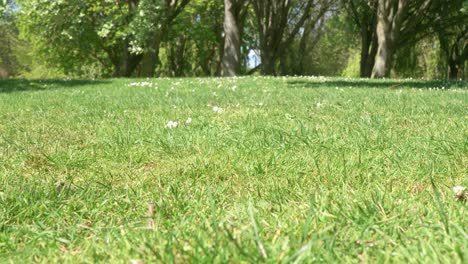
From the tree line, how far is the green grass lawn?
521 inches

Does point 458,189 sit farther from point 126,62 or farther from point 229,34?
point 126,62

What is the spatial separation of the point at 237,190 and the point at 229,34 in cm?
2614

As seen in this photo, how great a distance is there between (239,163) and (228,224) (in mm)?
1385

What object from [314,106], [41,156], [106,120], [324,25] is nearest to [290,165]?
[41,156]

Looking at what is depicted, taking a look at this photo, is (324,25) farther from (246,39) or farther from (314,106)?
(314,106)

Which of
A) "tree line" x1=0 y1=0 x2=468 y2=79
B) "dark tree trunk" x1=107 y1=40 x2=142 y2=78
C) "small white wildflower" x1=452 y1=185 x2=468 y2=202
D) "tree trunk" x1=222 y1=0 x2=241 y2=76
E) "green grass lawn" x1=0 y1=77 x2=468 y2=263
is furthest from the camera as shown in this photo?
"dark tree trunk" x1=107 y1=40 x2=142 y2=78

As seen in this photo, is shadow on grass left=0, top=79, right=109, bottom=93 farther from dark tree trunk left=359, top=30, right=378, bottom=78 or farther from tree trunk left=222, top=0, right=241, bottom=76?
dark tree trunk left=359, top=30, right=378, bottom=78

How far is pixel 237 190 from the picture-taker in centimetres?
300

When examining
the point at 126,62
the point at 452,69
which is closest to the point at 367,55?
the point at 452,69

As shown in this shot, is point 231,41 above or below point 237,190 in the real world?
above

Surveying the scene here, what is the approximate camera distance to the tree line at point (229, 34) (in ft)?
79.9

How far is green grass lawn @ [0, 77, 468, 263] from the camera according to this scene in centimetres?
193

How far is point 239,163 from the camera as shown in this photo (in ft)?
11.9

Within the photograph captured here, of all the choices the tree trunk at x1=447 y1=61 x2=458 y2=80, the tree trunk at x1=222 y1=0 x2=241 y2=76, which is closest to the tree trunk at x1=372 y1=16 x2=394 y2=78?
the tree trunk at x1=222 y1=0 x2=241 y2=76
